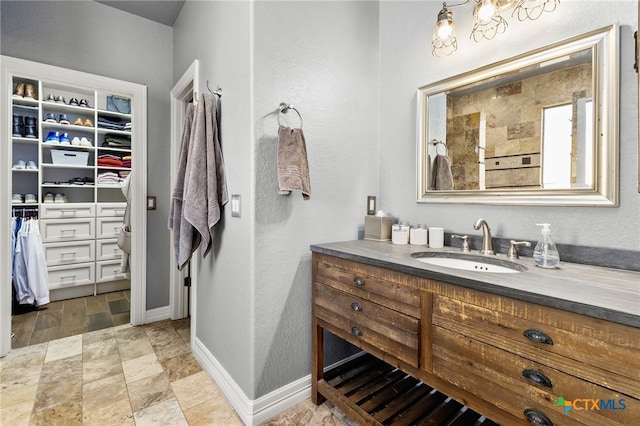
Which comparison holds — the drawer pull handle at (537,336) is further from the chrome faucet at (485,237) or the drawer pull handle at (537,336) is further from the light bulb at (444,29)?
the light bulb at (444,29)

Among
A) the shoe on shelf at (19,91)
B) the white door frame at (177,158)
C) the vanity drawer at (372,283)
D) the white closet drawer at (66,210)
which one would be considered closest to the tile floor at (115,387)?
the white door frame at (177,158)

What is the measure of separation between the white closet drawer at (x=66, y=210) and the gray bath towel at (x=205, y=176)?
2.53 meters

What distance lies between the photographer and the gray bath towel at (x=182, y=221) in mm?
1832

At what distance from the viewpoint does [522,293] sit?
812mm

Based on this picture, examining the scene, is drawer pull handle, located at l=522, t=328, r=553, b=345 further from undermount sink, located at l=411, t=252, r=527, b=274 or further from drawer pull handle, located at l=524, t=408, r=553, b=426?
undermount sink, located at l=411, t=252, r=527, b=274

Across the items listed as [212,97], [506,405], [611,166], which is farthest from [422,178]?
[212,97]

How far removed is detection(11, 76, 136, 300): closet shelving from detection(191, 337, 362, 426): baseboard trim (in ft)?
8.55

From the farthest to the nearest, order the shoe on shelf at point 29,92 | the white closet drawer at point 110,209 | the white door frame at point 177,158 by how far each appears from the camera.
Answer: the white closet drawer at point 110,209
the shoe on shelf at point 29,92
the white door frame at point 177,158

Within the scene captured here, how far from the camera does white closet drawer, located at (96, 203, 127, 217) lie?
3467mm

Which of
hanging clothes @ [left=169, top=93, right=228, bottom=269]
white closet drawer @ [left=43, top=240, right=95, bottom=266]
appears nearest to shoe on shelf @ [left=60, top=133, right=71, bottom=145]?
white closet drawer @ [left=43, top=240, right=95, bottom=266]

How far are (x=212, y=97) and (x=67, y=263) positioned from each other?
2974 millimetres

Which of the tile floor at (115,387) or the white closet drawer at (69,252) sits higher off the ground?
the white closet drawer at (69,252)

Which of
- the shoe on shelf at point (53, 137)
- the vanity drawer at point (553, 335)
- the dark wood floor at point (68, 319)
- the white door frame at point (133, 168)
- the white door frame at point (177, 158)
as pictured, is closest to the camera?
the vanity drawer at point (553, 335)

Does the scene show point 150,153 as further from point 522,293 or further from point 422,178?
point 522,293
